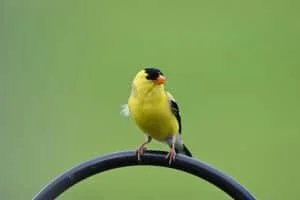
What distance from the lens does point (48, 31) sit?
5672 mm

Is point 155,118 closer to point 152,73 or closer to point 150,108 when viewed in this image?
point 150,108

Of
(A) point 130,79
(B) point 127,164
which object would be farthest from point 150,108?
(A) point 130,79

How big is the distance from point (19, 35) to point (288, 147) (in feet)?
6.98

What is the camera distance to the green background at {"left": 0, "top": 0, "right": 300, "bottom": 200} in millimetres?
5316

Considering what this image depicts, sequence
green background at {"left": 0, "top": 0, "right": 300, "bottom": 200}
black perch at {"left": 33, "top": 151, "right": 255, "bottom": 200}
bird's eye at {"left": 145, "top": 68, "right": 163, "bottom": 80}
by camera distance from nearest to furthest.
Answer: black perch at {"left": 33, "top": 151, "right": 255, "bottom": 200} → bird's eye at {"left": 145, "top": 68, "right": 163, "bottom": 80} → green background at {"left": 0, "top": 0, "right": 300, "bottom": 200}

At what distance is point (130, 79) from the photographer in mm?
5426

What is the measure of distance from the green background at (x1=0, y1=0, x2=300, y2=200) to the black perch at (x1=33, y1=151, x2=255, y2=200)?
293 centimetres

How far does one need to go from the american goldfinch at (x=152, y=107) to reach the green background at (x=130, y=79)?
2231 mm

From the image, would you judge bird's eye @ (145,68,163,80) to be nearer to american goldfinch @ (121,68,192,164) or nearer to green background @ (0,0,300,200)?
american goldfinch @ (121,68,192,164)

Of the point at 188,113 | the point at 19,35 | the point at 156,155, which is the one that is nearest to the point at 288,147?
the point at 188,113

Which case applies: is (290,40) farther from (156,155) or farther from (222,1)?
(156,155)

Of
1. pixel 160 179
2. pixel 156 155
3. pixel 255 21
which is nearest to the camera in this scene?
pixel 156 155

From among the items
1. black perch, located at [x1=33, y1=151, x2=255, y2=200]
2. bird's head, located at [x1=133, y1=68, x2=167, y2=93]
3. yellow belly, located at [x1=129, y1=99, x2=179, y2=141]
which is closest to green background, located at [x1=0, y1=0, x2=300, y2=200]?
yellow belly, located at [x1=129, y1=99, x2=179, y2=141]

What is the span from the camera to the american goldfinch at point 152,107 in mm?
2832
